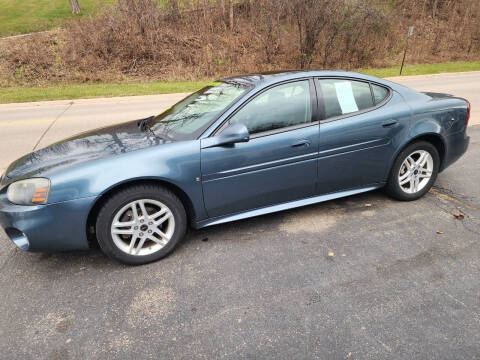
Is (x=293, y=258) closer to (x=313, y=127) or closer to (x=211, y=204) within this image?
(x=211, y=204)

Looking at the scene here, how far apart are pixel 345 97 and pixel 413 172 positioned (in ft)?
3.91

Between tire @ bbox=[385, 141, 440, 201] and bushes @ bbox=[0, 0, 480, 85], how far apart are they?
15.5 m

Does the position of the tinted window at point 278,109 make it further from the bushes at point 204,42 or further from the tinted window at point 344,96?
the bushes at point 204,42

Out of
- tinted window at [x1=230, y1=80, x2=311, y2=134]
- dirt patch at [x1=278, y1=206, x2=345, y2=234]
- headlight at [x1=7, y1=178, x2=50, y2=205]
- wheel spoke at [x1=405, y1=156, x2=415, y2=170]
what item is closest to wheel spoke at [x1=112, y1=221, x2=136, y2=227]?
headlight at [x1=7, y1=178, x2=50, y2=205]

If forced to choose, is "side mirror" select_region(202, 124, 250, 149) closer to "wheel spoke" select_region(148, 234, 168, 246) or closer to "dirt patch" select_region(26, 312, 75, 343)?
"wheel spoke" select_region(148, 234, 168, 246)

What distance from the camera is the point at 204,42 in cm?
2006

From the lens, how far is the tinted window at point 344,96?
3392mm

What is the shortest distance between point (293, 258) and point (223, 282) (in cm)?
65

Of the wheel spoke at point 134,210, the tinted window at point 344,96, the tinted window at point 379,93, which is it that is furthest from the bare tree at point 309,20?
the wheel spoke at point 134,210

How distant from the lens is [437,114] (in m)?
3.76

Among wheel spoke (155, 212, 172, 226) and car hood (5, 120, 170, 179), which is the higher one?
car hood (5, 120, 170, 179)

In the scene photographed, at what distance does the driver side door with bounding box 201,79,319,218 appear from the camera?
298 cm

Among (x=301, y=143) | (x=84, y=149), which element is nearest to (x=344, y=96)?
(x=301, y=143)

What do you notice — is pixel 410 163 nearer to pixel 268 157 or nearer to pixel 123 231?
pixel 268 157
